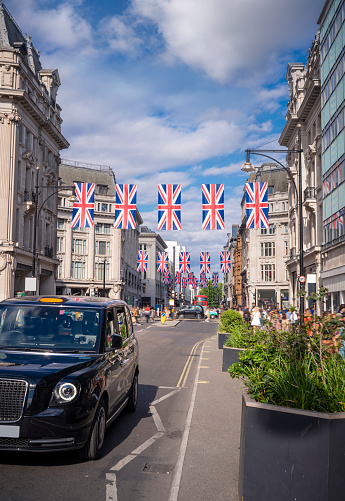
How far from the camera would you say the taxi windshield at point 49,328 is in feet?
21.0

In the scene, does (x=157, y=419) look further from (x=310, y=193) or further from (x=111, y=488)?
(x=310, y=193)

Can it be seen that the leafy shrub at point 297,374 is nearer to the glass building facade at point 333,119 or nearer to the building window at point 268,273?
the glass building facade at point 333,119

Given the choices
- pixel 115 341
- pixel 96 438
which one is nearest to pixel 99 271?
pixel 115 341

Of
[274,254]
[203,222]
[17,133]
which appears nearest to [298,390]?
[203,222]

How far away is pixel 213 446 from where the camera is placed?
672cm

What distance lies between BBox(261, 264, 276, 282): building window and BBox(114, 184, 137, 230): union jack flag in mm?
53844

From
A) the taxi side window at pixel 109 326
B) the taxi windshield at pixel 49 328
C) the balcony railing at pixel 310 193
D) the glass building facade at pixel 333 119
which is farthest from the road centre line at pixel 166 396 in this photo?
the balcony railing at pixel 310 193

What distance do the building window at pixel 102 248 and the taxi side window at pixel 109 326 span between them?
7688 centimetres

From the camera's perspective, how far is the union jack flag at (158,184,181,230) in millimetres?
25938

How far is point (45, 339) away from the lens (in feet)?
21.2

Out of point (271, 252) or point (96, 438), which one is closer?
point (96, 438)

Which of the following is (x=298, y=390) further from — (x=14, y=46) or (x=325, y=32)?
(x=14, y=46)

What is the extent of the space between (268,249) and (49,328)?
2933 inches

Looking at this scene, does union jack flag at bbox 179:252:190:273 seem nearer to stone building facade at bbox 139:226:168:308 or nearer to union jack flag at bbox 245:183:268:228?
union jack flag at bbox 245:183:268:228
